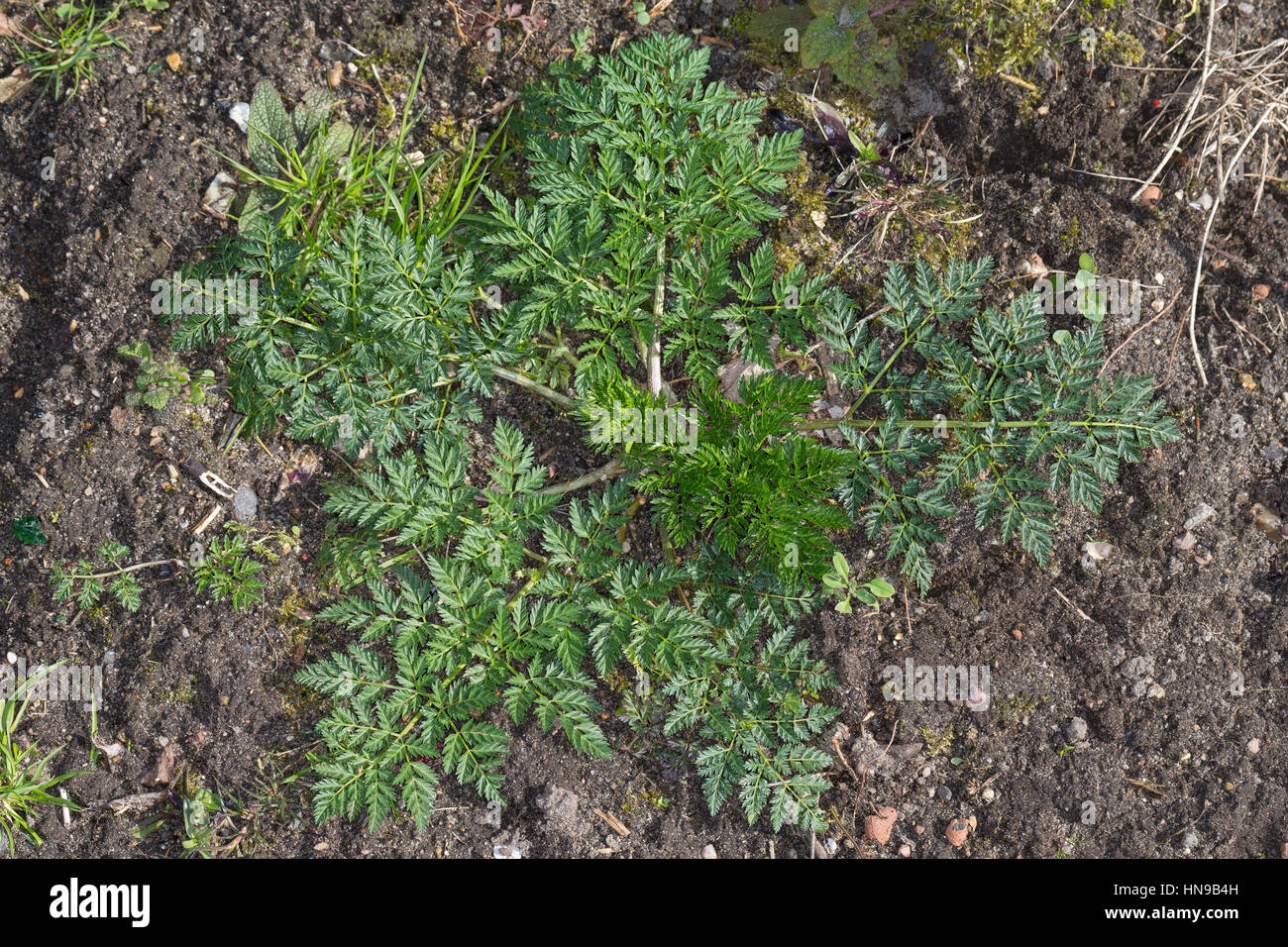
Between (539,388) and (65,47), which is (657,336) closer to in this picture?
(539,388)

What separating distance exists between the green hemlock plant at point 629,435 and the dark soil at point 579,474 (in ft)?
0.98

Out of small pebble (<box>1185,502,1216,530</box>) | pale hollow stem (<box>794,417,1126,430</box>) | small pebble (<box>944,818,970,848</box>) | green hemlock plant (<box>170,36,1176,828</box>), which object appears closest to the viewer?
green hemlock plant (<box>170,36,1176,828</box>)

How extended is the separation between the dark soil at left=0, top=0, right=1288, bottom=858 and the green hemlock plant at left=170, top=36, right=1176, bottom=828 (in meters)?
0.30

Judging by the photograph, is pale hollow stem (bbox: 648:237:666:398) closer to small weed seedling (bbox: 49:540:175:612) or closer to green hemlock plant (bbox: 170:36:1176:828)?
green hemlock plant (bbox: 170:36:1176:828)

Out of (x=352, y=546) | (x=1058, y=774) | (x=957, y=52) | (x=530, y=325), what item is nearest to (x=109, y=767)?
(x=352, y=546)

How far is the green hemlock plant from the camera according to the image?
3.37 meters

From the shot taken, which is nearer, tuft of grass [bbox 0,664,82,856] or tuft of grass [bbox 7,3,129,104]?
tuft of grass [bbox 0,664,82,856]

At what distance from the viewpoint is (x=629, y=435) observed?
136 inches

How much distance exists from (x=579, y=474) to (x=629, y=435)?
565 millimetres

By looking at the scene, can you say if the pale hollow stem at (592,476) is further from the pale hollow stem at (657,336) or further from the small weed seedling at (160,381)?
the small weed seedling at (160,381)

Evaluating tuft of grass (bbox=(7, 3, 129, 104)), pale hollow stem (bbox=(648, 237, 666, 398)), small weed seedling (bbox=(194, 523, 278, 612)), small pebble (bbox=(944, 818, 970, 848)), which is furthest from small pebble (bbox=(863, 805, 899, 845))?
tuft of grass (bbox=(7, 3, 129, 104))

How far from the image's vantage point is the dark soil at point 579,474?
3.73 metres

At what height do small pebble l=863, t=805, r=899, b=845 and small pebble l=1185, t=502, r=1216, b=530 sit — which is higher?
small pebble l=1185, t=502, r=1216, b=530

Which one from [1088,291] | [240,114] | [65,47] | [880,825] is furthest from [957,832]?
[65,47]
